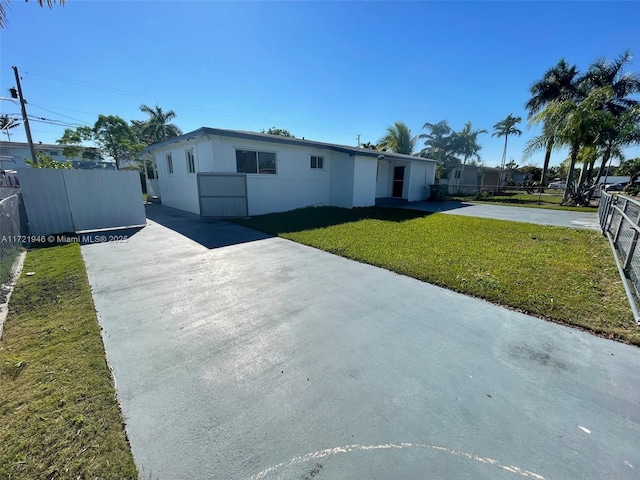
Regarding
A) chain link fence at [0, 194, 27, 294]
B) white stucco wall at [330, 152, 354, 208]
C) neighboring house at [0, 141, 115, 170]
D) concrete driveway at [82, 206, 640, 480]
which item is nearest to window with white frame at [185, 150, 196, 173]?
chain link fence at [0, 194, 27, 294]

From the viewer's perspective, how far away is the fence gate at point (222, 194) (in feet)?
32.9

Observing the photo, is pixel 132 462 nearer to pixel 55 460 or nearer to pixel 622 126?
pixel 55 460

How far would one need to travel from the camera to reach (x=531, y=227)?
9.13 meters

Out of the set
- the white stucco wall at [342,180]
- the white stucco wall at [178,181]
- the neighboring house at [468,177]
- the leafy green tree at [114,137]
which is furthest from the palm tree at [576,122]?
the leafy green tree at [114,137]

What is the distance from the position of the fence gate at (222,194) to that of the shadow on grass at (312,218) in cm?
68

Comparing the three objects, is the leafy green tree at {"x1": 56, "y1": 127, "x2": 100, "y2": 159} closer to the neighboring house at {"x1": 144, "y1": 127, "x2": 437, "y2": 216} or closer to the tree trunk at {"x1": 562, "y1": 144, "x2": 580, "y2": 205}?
the neighboring house at {"x1": 144, "y1": 127, "x2": 437, "y2": 216}

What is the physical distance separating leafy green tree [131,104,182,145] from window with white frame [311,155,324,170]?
24.4 metres

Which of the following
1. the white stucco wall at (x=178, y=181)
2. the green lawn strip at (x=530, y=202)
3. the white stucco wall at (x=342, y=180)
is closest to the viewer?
the white stucco wall at (x=178, y=181)

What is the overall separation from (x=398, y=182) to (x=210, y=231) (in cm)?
1382

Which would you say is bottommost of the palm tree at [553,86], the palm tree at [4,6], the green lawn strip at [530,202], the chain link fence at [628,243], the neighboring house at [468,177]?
the green lawn strip at [530,202]

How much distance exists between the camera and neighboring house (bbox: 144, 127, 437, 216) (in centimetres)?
1016

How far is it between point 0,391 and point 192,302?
1.86 metres

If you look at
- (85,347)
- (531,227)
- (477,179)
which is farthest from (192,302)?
(477,179)

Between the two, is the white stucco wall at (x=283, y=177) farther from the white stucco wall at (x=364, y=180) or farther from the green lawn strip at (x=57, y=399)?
the green lawn strip at (x=57, y=399)
